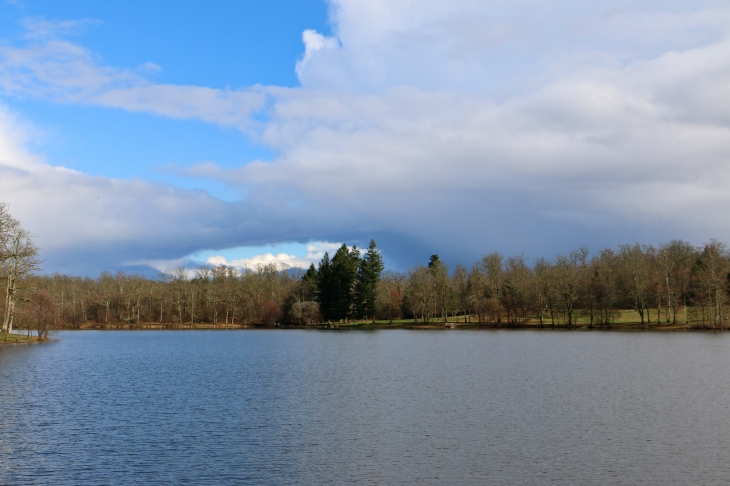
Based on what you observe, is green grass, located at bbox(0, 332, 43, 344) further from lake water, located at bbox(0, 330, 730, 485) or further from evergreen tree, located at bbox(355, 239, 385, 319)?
evergreen tree, located at bbox(355, 239, 385, 319)

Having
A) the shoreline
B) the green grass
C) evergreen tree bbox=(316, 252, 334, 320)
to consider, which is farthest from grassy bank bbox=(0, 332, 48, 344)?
evergreen tree bbox=(316, 252, 334, 320)

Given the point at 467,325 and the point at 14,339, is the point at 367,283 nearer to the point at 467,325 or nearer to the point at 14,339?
the point at 467,325

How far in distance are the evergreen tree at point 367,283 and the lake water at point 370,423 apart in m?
82.1

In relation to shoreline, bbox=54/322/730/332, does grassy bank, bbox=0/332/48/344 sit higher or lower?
higher

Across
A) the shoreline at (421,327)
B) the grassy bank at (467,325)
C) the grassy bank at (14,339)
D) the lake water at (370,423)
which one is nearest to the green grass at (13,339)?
the grassy bank at (14,339)

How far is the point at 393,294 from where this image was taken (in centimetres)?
14075

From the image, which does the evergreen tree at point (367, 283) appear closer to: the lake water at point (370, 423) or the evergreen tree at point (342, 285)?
the evergreen tree at point (342, 285)

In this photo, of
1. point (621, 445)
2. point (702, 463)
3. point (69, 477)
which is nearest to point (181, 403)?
point (69, 477)

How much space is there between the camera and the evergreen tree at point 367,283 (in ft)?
434

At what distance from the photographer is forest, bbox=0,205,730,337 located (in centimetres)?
9231

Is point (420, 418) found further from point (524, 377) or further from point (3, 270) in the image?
point (3, 270)

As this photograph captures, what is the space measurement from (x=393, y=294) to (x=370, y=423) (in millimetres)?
114501

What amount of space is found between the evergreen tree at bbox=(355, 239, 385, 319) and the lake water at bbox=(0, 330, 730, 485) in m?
82.1

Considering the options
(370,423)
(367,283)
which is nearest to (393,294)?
(367,283)
